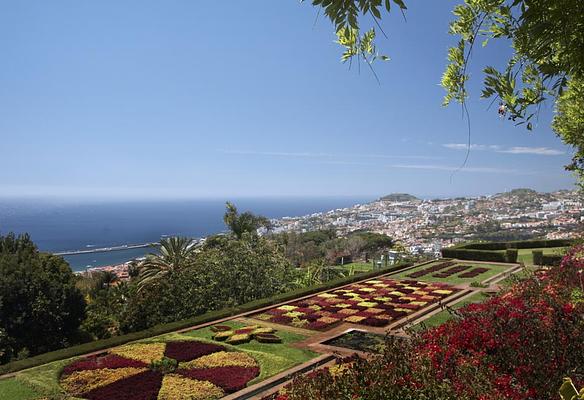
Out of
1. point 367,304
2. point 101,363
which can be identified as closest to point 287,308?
point 367,304

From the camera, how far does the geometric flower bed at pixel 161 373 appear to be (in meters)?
8.76

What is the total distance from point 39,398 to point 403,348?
7.72 m

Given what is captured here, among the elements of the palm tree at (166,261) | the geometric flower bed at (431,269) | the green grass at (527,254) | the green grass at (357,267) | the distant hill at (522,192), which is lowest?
the green grass at (357,267)

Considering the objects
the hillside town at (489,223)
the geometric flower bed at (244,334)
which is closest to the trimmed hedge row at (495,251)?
the hillside town at (489,223)

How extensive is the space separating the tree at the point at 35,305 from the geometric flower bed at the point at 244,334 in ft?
18.4

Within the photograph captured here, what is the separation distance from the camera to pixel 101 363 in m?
10.6

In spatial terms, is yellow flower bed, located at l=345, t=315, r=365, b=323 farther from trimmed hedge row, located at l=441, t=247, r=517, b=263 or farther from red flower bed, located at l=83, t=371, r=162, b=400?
trimmed hedge row, located at l=441, t=247, r=517, b=263

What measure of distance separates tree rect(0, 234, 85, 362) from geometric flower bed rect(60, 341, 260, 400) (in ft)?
15.4

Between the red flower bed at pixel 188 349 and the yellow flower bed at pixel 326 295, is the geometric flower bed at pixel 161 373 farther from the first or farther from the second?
the yellow flower bed at pixel 326 295

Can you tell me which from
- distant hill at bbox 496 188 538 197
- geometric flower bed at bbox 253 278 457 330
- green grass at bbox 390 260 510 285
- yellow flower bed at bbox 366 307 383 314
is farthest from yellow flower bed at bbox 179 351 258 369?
distant hill at bbox 496 188 538 197

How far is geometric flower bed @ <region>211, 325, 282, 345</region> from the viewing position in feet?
40.6

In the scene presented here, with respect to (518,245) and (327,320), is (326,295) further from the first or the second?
(518,245)

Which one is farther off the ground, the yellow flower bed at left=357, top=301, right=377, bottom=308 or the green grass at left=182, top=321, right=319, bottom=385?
the green grass at left=182, top=321, right=319, bottom=385

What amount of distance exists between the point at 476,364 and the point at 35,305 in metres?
15.0
